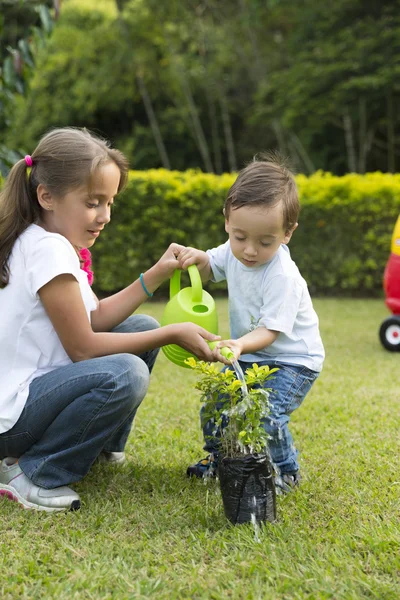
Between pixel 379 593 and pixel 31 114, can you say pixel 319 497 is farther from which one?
pixel 31 114

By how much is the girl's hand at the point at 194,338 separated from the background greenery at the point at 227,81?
1236 cm

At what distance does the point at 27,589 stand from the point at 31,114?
22954mm

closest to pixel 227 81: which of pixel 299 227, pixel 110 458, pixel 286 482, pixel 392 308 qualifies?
pixel 299 227

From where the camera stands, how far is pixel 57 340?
2.34 meters

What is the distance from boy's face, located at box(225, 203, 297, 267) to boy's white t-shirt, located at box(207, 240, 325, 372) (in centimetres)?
7

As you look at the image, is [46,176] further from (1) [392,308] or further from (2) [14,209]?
(1) [392,308]

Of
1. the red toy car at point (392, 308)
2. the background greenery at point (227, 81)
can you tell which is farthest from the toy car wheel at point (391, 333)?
the background greenery at point (227, 81)

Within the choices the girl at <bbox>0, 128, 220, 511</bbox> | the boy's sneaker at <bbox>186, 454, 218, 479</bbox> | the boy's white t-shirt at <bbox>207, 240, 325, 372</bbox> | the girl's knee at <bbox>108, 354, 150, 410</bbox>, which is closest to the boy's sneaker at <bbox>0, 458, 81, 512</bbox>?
the girl at <bbox>0, 128, 220, 511</bbox>

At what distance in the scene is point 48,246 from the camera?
223 cm

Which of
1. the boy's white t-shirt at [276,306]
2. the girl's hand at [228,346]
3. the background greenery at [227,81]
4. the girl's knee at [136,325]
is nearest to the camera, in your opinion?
the girl's hand at [228,346]

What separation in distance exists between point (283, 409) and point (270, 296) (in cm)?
41

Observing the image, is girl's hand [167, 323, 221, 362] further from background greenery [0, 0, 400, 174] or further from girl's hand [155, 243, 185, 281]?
background greenery [0, 0, 400, 174]

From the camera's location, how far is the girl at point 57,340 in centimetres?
222

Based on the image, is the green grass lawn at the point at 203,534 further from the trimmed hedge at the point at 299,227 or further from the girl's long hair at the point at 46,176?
the trimmed hedge at the point at 299,227
